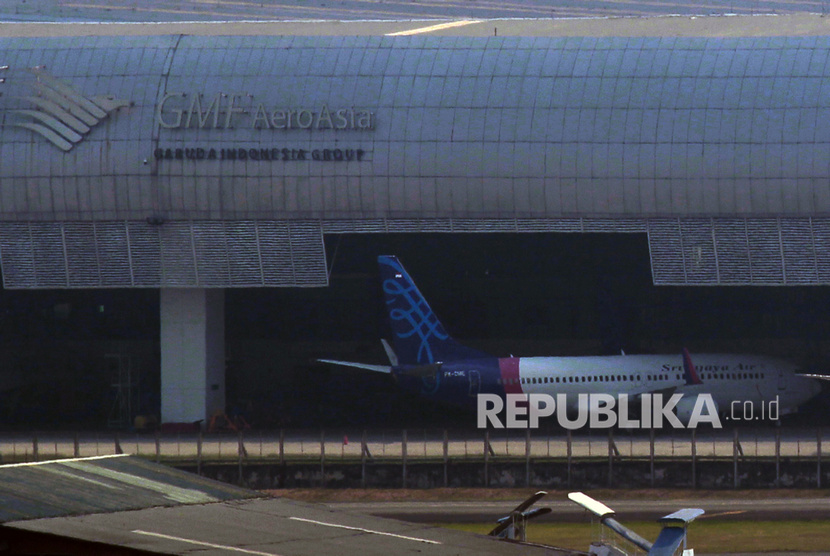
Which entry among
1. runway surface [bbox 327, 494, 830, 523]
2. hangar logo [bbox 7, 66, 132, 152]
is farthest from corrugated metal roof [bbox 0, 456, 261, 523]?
hangar logo [bbox 7, 66, 132, 152]

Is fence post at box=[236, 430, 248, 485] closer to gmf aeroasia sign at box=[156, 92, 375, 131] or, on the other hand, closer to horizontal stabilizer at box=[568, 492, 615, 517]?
gmf aeroasia sign at box=[156, 92, 375, 131]

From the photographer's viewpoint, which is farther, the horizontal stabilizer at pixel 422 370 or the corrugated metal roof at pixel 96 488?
the horizontal stabilizer at pixel 422 370

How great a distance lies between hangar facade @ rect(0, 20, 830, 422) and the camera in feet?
258

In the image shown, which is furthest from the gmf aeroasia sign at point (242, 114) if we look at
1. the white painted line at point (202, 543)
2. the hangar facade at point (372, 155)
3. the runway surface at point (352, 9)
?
the white painted line at point (202, 543)

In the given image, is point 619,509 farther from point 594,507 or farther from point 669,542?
point 669,542

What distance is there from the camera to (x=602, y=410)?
81.4m

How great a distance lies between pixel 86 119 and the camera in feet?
272

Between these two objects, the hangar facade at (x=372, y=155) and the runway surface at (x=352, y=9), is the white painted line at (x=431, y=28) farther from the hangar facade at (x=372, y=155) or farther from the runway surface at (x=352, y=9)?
the runway surface at (x=352, y=9)

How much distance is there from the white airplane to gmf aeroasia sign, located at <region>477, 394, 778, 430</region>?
268mm

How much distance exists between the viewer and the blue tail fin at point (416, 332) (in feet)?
270

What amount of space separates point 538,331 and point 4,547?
67.7m

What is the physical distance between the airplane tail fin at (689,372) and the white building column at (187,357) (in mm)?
28508

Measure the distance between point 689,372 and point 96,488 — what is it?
53052 mm

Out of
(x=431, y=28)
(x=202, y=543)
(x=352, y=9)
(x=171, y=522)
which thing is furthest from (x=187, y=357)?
(x=352, y=9)
